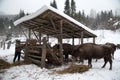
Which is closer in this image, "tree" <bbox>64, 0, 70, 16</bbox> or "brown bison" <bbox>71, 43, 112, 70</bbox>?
"brown bison" <bbox>71, 43, 112, 70</bbox>

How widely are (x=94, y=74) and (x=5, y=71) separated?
446 centimetres

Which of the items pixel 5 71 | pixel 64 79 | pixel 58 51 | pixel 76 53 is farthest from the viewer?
pixel 58 51

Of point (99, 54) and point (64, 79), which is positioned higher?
point (99, 54)

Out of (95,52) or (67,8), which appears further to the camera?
(67,8)

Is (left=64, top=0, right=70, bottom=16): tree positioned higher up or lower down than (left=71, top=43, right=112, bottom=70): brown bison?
higher up

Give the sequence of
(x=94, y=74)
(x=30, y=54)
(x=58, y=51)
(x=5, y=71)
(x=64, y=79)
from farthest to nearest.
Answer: (x=30, y=54) < (x=58, y=51) < (x=5, y=71) < (x=94, y=74) < (x=64, y=79)

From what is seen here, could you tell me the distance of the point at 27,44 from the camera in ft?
46.9

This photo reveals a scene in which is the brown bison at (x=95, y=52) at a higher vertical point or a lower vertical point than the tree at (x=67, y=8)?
lower

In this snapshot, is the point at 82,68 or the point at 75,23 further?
the point at 75,23

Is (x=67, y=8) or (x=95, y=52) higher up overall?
(x=67, y=8)

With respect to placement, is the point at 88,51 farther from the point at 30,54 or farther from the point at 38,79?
the point at 30,54

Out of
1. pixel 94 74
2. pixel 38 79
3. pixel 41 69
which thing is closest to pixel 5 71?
pixel 41 69

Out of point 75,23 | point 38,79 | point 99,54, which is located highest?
point 75,23

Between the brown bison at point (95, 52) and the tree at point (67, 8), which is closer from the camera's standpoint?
the brown bison at point (95, 52)
